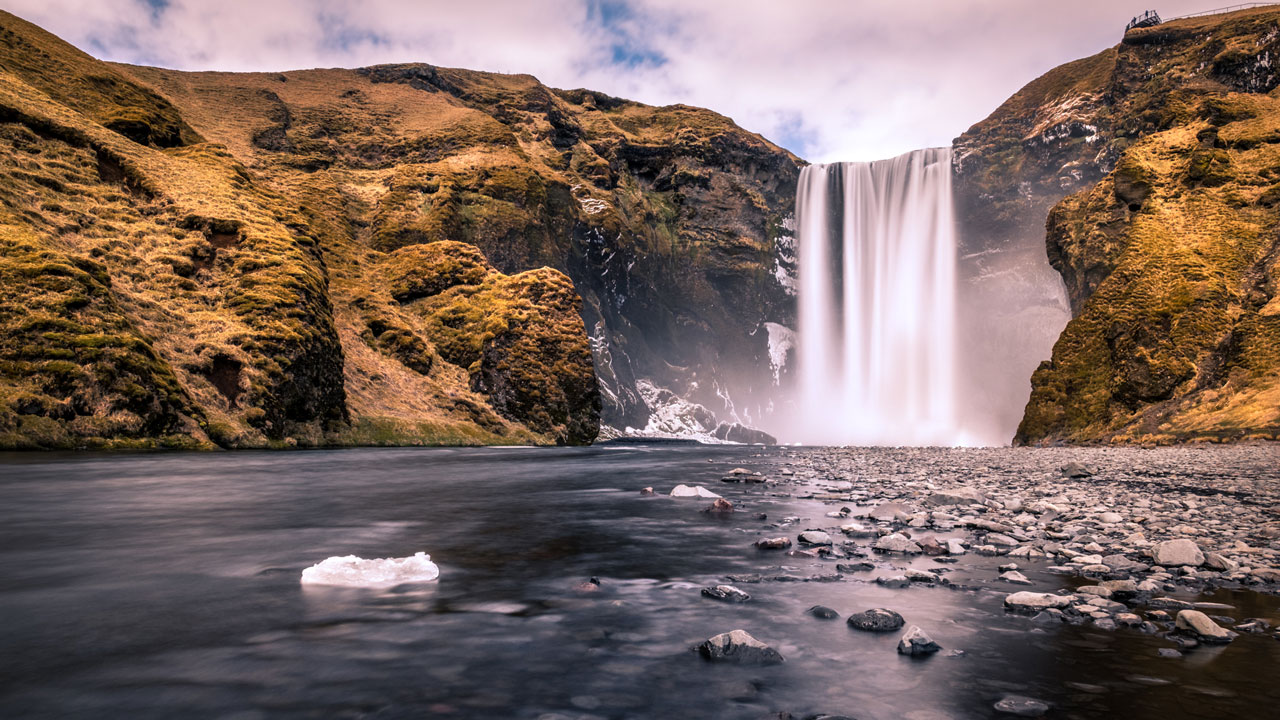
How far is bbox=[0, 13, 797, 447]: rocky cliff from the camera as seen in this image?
2872cm

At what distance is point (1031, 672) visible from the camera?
155 inches

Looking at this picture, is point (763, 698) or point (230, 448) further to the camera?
point (230, 448)

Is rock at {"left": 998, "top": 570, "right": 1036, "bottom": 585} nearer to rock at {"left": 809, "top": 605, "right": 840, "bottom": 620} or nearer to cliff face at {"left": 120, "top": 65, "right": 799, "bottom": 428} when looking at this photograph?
rock at {"left": 809, "top": 605, "right": 840, "bottom": 620}

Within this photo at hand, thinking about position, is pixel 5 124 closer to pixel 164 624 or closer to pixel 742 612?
pixel 164 624

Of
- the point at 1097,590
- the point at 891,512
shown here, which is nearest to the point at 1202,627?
the point at 1097,590

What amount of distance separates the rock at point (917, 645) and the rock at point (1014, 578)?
2545 millimetres

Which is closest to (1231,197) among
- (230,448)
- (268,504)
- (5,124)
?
(268,504)

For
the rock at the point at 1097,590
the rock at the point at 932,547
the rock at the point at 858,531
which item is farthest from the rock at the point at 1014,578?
the rock at the point at 858,531

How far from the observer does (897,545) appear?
787 centimetres

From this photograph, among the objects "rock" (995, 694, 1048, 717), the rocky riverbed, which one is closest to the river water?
"rock" (995, 694, 1048, 717)

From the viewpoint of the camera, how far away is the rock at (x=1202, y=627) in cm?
438

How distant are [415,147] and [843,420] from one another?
291ft

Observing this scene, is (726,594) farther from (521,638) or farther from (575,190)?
(575,190)

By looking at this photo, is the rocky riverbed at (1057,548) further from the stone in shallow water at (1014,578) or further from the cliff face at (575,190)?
the cliff face at (575,190)
